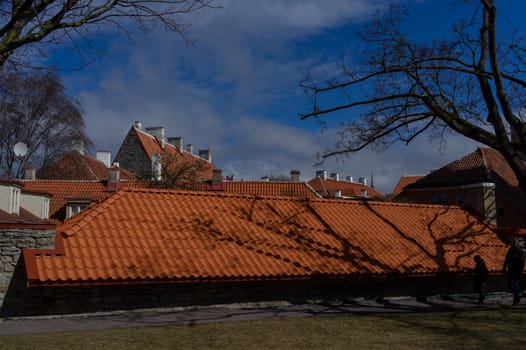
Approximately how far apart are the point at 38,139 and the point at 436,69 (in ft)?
95.4

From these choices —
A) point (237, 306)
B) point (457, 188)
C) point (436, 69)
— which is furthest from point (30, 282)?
point (457, 188)

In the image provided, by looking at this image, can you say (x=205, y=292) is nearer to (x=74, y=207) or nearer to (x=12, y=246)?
(x=12, y=246)

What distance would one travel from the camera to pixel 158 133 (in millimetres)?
53188

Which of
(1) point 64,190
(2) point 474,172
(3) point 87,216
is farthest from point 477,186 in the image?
(1) point 64,190

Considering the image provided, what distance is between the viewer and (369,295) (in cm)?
1461

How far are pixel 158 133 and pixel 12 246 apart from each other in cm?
4259

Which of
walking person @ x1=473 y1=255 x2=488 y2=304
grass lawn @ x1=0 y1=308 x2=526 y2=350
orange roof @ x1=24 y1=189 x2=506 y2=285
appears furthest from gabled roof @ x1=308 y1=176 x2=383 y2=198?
grass lawn @ x1=0 y1=308 x2=526 y2=350

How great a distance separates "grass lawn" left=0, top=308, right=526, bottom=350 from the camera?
28.2 feet

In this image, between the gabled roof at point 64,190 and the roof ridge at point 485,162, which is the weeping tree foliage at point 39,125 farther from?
the roof ridge at point 485,162

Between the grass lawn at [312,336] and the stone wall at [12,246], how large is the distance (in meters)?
2.33

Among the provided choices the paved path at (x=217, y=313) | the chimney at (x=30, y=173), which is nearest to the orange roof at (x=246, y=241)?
the paved path at (x=217, y=313)

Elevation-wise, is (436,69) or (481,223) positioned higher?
(436,69)

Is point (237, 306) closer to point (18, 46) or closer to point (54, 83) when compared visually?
point (18, 46)

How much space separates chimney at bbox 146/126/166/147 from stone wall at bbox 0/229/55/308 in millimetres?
41361
